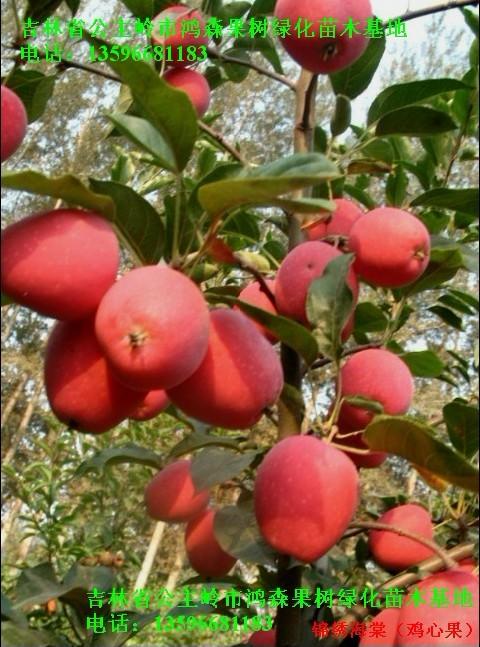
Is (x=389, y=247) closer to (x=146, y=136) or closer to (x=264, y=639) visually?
(x=146, y=136)

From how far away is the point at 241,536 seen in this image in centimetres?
76

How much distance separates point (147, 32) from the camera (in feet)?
2.97

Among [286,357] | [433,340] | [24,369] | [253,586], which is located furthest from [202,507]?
[24,369]

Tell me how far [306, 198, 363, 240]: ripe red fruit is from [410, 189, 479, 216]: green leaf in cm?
8

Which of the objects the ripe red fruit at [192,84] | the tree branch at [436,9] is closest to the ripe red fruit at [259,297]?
the ripe red fruit at [192,84]

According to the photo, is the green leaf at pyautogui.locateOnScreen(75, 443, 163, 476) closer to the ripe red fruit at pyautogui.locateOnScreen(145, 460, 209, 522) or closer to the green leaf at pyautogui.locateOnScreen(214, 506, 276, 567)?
the ripe red fruit at pyautogui.locateOnScreen(145, 460, 209, 522)

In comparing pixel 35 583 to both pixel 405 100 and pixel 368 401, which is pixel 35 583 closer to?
pixel 368 401

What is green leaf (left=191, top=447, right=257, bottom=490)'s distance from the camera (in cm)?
71

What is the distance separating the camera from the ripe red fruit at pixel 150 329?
488 millimetres

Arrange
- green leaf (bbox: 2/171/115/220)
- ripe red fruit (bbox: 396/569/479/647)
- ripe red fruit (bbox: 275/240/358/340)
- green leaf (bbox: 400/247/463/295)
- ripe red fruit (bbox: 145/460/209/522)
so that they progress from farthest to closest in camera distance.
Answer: ripe red fruit (bbox: 145/460/209/522) < green leaf (bbox: 400/247/463/295) < ripe red fruit (bbox: 275/240/358/340) < ripe red fruit (bbox: 396/569/479/647) < green leaf (bbox: 2/171/115/220)

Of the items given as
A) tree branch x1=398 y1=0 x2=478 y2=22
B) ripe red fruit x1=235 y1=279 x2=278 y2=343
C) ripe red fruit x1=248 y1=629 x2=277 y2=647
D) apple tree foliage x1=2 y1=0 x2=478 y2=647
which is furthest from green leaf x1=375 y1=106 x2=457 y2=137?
ripe red fruit x1=248 y1=629 x2=277 y2=647

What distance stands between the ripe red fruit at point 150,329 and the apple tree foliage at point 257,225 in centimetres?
7

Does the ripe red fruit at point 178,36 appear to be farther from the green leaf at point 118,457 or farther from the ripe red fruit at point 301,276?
the green leaf at point 118,457

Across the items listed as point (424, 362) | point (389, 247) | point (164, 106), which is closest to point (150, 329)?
point (164, 106)
